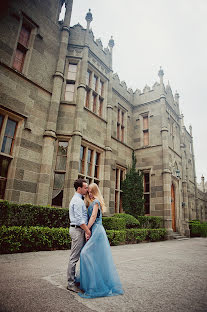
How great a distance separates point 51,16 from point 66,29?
93 cm

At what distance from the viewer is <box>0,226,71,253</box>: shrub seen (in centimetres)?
501

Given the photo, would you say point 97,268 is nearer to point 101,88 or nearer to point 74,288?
point 74,288

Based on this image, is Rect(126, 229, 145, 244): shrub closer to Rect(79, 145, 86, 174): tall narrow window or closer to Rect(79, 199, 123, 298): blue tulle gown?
Rect(79, 145, 86, 174): tall narrow window

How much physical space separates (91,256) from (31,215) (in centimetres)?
404

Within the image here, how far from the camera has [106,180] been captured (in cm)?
1085

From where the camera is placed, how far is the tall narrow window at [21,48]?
834 centimetres

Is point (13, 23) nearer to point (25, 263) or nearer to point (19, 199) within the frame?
point (19, 199)

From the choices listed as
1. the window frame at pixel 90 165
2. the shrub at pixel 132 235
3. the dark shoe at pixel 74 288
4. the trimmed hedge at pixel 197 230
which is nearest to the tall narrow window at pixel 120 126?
the window frame at pixel 90 165

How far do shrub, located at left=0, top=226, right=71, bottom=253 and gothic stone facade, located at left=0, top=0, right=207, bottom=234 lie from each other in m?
1.98

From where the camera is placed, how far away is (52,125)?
8.73 metres

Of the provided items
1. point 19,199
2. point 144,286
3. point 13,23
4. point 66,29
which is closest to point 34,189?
point 19,199

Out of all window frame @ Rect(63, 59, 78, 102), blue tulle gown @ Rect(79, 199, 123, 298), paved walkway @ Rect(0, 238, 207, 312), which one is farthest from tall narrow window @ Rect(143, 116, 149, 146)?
blue tulle gown @ Rect(79, 199, 123, 298)

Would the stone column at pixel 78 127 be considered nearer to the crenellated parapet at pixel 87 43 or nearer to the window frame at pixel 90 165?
the crenellated parapet at pixel 87 43

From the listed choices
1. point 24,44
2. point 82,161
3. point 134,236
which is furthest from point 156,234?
point 24,44
